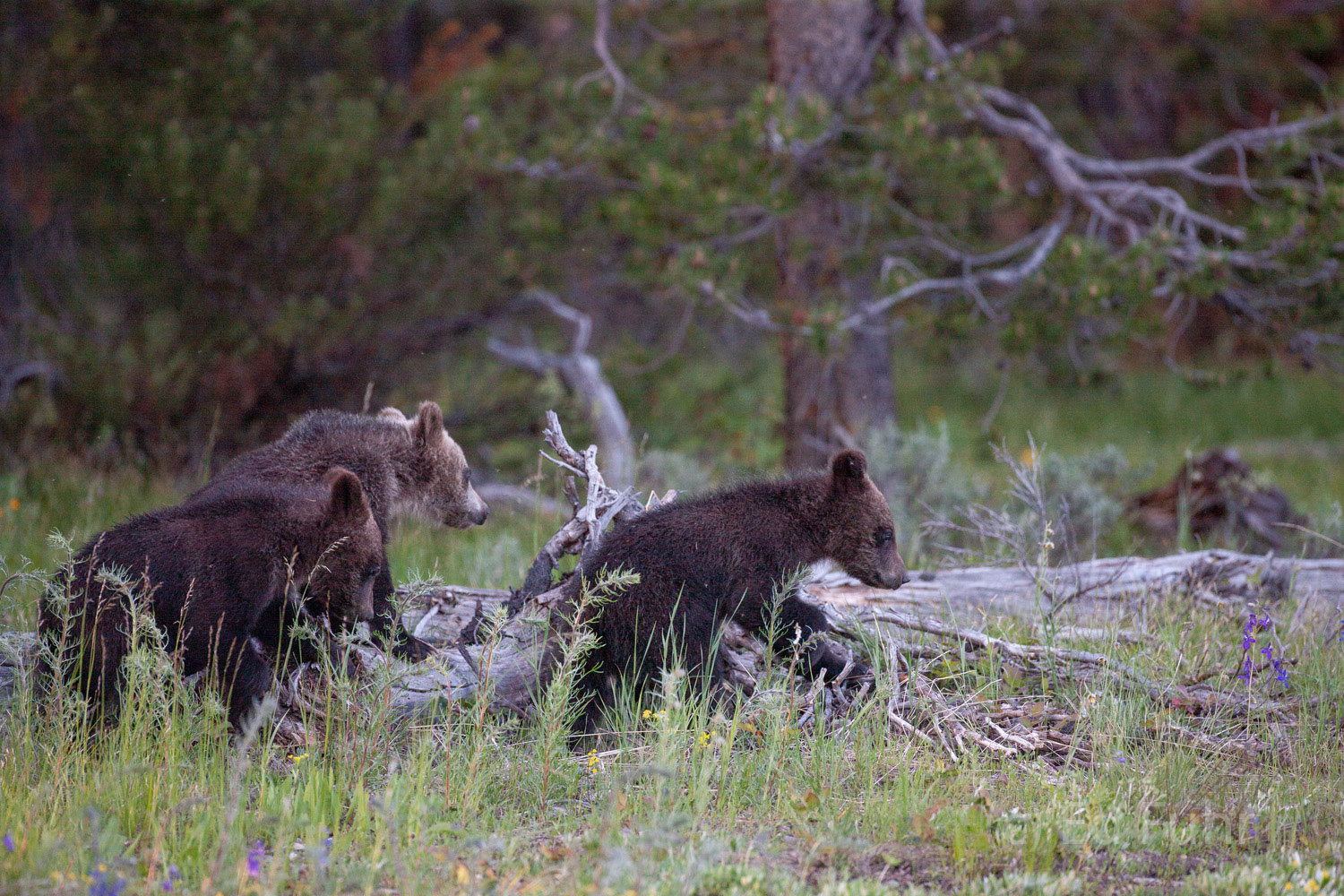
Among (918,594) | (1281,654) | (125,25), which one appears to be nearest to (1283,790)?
(1281,654)

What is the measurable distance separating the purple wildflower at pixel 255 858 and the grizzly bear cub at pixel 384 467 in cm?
136

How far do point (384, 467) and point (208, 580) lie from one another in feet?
4.88

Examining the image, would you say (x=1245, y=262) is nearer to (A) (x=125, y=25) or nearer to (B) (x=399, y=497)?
(B) (x=399, y=497)

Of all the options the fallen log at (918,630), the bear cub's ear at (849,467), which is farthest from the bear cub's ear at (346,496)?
the bear cub's ear at (849,467)

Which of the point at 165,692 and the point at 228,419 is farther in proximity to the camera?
the point at 228,419

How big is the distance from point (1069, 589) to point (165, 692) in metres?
4.33

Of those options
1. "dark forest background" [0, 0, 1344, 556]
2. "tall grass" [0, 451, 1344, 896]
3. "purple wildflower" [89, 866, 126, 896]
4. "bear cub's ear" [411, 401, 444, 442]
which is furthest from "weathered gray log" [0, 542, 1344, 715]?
"dark forest background" [0, 0, 1344, 556]

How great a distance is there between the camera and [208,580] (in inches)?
163

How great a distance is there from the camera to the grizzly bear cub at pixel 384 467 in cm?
493

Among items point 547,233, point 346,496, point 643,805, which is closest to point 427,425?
point 346,496

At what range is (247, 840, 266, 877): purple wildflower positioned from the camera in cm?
305

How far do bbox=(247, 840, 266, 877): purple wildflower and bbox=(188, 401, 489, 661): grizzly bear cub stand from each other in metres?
1.36

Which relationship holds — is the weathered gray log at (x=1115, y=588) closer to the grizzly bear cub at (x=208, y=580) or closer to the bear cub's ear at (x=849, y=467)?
the bear cub's ear at (x=849, y=467)

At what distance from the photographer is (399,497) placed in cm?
587
